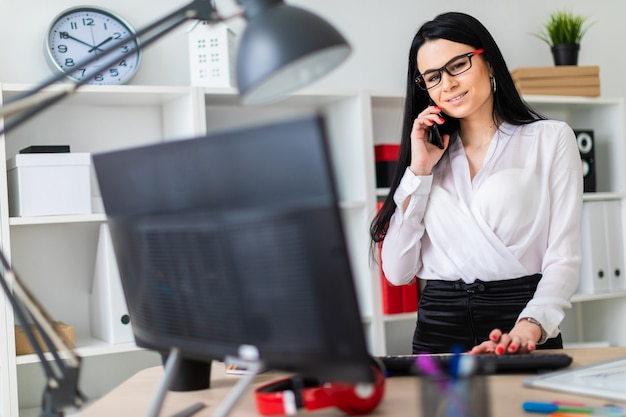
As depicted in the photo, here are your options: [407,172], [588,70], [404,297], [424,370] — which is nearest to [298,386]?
[424,370]

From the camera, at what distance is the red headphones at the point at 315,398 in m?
1.14

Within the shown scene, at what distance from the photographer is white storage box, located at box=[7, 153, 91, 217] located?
8.67 ft

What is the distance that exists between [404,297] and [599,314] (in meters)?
1.22

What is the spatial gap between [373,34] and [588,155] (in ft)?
3.76

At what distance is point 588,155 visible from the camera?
11.7ft

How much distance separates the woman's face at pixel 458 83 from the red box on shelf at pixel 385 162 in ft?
3.19

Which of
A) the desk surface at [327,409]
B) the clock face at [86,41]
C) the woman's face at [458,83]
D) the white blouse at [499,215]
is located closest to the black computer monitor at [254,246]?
the desk surface at [327,409]

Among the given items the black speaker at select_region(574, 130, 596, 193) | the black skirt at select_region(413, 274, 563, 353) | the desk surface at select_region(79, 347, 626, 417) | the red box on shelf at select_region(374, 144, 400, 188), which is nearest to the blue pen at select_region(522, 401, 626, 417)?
the desk surface at select_region(79, 347, 626, 417)

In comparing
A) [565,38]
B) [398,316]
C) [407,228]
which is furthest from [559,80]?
[407,228]

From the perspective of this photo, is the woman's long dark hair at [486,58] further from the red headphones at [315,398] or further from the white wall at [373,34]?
the red headphones at [315,398]

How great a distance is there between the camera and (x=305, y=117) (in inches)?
33.4

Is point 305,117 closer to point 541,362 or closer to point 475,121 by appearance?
point 541,362

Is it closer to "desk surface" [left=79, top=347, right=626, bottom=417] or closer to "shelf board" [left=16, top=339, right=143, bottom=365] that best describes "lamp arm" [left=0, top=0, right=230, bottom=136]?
"desk surface" [left=79, top=347, right=626, bottom=417]

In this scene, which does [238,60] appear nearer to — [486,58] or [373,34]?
[486,58]
